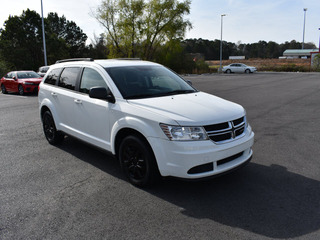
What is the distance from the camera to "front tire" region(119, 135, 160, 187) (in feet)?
12.3

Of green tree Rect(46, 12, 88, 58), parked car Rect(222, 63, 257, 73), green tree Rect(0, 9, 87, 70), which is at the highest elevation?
green tree Rect(46, 12, 88, 58)

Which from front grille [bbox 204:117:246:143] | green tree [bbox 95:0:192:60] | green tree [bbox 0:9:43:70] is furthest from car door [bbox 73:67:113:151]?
green tree [bbox 0:9:43:70]

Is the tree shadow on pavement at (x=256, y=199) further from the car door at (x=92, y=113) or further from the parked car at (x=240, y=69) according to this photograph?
the parked car at (x=240, y=69)

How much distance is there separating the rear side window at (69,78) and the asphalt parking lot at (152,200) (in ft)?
4.28

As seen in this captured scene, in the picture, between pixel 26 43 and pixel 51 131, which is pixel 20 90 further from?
pixel 26 43

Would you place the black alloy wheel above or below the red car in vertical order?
below

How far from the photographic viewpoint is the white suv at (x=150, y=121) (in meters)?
3.52

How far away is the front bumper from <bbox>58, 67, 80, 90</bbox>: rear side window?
7.66 ft

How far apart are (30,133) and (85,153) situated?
243cm

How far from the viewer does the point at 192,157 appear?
343 cm

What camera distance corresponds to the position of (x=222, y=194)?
3822 millimetres

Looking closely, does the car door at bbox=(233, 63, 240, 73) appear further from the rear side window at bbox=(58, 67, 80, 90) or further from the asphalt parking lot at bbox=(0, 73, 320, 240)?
the rear side window at bbox=(58, 67, 80, 90)

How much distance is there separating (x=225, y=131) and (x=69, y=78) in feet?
10.4

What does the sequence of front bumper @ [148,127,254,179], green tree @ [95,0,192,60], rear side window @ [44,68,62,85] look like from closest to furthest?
front bumper @ [148,127,254,179] < rear side window @ [44,68,62,85] < green tree @ [95,0,192,60]
